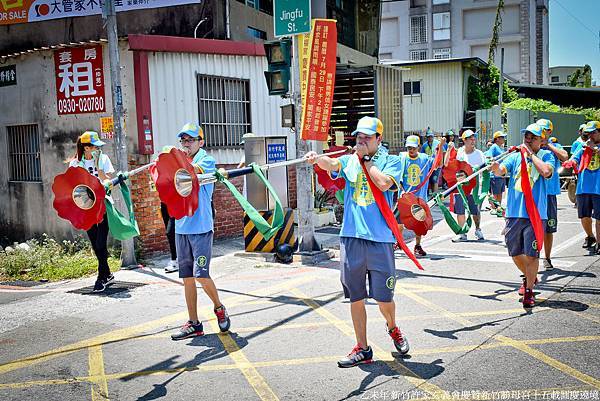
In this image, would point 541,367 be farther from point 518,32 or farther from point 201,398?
point 518,32

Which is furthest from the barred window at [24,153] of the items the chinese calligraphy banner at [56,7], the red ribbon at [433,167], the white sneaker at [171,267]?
the red ribbon at [433,167]


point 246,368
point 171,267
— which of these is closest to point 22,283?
point 171,267

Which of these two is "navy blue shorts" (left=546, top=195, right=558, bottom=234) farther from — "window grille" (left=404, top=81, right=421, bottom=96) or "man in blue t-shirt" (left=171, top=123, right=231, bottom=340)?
"window grille" (left=404, top=81, right=421, bottom=96)

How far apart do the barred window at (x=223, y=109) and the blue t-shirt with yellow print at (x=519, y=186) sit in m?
6.41

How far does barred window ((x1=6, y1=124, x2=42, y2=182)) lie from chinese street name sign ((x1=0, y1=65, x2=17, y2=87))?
84cm

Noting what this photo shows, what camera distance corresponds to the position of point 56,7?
1105cm

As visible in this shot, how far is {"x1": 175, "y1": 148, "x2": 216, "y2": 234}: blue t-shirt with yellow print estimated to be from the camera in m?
6.04

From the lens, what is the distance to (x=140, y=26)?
13.9m

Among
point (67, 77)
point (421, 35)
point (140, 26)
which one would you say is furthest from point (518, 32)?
point (67, 77)

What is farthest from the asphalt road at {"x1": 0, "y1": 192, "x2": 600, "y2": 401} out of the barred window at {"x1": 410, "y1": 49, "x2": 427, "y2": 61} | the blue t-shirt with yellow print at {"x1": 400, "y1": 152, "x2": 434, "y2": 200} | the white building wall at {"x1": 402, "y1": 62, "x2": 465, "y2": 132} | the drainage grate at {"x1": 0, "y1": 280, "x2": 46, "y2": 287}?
the barred window at {"x1": 410, "y1": 49, "x2": 427, "y2": 61}

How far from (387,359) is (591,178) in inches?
231

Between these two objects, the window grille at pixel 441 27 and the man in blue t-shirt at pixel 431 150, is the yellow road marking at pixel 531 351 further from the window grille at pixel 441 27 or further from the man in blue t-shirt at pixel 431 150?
the window grille at pixel 441 27

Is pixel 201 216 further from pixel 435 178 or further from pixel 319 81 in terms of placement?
pixel 435 178

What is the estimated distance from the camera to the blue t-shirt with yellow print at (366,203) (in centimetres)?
511
